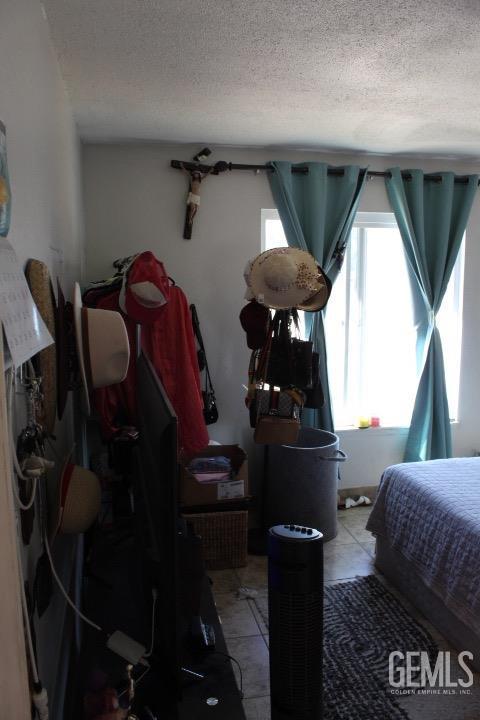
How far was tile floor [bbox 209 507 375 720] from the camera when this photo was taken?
2027mm

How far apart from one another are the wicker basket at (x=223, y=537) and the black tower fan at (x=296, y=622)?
1.54m

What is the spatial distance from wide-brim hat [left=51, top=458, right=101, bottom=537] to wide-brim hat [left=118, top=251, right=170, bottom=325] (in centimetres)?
116

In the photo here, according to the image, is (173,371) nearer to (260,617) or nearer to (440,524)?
(260,617)

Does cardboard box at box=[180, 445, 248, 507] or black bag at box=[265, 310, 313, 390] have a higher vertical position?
black bag at box=[265, 310, 313, 390]

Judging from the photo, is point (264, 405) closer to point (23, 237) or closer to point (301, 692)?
point (301, 692)

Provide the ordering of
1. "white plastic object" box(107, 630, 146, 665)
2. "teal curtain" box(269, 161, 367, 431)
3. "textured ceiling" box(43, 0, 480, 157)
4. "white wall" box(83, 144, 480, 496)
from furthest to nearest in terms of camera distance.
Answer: "teal curtain" box(269, 161, 367, 431) → "white wall" box(83, 144, 480, 496) → "textured ceiling" box(43, 0, 480, 157) → "white plastic object" box(107, 630, 146, 665)

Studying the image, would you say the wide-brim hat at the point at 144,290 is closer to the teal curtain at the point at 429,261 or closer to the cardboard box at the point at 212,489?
the cardboard box at the point at 212,489

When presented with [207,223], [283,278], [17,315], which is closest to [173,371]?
[283,278]

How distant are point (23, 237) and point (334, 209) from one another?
8.65ft

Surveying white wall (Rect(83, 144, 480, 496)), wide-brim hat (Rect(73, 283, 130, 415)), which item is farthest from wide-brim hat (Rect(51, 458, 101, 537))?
white wall (Rect(83, 144, 480, 496))

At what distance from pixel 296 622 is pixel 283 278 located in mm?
1539

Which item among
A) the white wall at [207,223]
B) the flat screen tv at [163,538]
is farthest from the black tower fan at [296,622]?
the white wall at [207,223]

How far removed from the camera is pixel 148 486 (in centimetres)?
128

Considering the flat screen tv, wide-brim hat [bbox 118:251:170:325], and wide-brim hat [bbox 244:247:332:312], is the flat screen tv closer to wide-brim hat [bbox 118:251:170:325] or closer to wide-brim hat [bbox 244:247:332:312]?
wide-brim hat [bbox 118:251:170:325]
